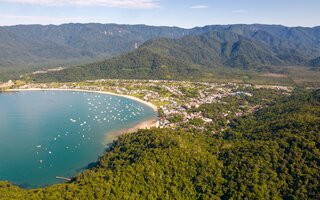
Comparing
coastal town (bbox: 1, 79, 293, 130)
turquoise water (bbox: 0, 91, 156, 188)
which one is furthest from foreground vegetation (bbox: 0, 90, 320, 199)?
coastal town (bbox: 1, 79, 293, 130)

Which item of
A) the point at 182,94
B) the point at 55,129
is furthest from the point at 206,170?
the point at 182,94

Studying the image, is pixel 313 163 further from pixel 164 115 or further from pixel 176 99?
pixel 176 99

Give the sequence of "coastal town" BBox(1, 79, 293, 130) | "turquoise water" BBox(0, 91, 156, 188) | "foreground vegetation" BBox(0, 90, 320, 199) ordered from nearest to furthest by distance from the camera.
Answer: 1. "foreground vegetation" BBox(0, 90, 320, 199)
2. "turquoise water" BBox(0, 91, 156, 188)
3. "coastal town" BBox(1, 79, 293, 130)

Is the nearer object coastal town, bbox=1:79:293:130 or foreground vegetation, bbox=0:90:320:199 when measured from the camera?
foreground vegetation, bbox=0:90:320:199

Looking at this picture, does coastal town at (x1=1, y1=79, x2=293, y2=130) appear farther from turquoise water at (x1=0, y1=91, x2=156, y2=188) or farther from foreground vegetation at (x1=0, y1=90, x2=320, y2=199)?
foreground vegetation at (x1=0, y1=90, x2=320, y2=199)

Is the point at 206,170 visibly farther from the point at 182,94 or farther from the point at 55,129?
the point at 182,94

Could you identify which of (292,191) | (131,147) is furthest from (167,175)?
(292,191)

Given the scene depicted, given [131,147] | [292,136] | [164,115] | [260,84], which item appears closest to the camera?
[292,136]
